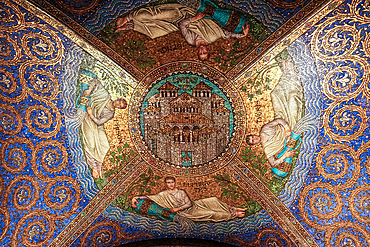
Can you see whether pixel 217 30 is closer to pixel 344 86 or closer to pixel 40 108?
pixel 344 86

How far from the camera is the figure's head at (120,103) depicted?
7176mm

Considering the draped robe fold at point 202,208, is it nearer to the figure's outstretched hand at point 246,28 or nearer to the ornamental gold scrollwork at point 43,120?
the ornamental gold scrollwork at point 43,120

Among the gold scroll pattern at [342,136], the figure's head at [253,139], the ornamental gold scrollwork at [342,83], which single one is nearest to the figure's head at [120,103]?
the figure's head at [253,139]

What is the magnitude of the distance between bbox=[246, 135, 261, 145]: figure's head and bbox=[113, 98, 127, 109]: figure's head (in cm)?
283

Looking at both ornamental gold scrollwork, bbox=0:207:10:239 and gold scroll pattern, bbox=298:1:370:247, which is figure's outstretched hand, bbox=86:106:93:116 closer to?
ornamental gold scrollwork, bbox=0:207:10:239

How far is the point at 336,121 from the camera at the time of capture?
668cm

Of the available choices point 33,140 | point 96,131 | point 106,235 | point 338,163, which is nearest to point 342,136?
point 338,163

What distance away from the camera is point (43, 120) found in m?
6.96

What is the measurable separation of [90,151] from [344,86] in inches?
215

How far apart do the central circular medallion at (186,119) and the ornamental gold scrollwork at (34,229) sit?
100 inches

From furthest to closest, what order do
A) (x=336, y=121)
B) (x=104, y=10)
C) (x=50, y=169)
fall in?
(x=50, y=169) < (x=336, y=121) < (x=104, y=10)

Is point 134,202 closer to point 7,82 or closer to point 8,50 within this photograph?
point 7,82

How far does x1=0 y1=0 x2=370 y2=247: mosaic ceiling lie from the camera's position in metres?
6.30

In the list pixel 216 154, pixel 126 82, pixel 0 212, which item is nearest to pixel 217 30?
pixel 126 82
